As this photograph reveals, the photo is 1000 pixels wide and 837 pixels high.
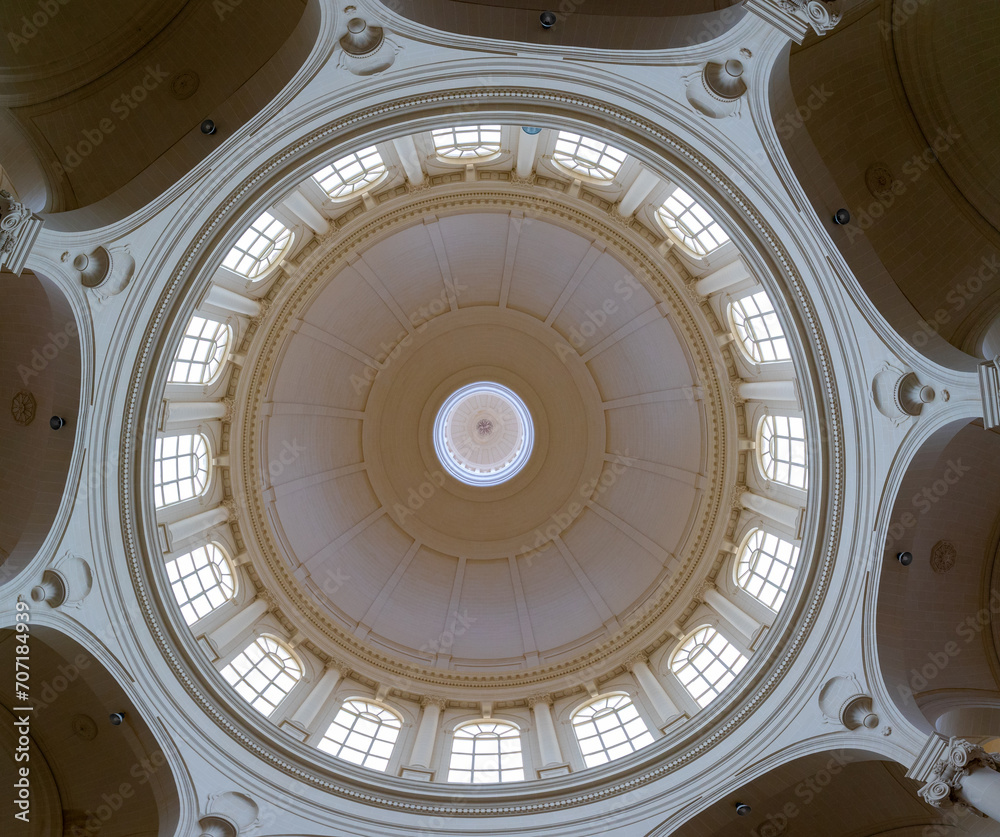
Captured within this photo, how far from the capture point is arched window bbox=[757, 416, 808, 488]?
18.6m

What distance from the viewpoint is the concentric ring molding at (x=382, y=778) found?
12.9 meters

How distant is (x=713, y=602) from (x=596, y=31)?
1621 cm

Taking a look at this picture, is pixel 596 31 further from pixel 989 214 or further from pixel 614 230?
pixel 614 230

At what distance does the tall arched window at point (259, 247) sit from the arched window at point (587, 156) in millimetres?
8012

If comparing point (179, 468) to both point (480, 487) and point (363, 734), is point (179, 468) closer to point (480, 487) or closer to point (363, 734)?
point (363, 734)

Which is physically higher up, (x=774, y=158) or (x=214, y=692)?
(x=774, y=158)

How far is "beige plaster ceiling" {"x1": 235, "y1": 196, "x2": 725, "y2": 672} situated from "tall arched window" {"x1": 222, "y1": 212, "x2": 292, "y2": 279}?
174cm

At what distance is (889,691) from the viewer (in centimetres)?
1375

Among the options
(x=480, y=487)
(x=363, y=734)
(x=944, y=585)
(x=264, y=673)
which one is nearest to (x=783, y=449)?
(x=944, y=585)

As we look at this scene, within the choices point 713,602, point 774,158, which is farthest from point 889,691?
point 774,158

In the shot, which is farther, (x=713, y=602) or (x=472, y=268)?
(x=472, y=268)

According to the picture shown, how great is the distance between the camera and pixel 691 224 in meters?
19.5

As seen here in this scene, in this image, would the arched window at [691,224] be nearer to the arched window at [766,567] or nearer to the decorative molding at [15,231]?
the arched window at [766,567]

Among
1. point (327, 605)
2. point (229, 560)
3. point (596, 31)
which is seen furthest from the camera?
point (327, 605)
